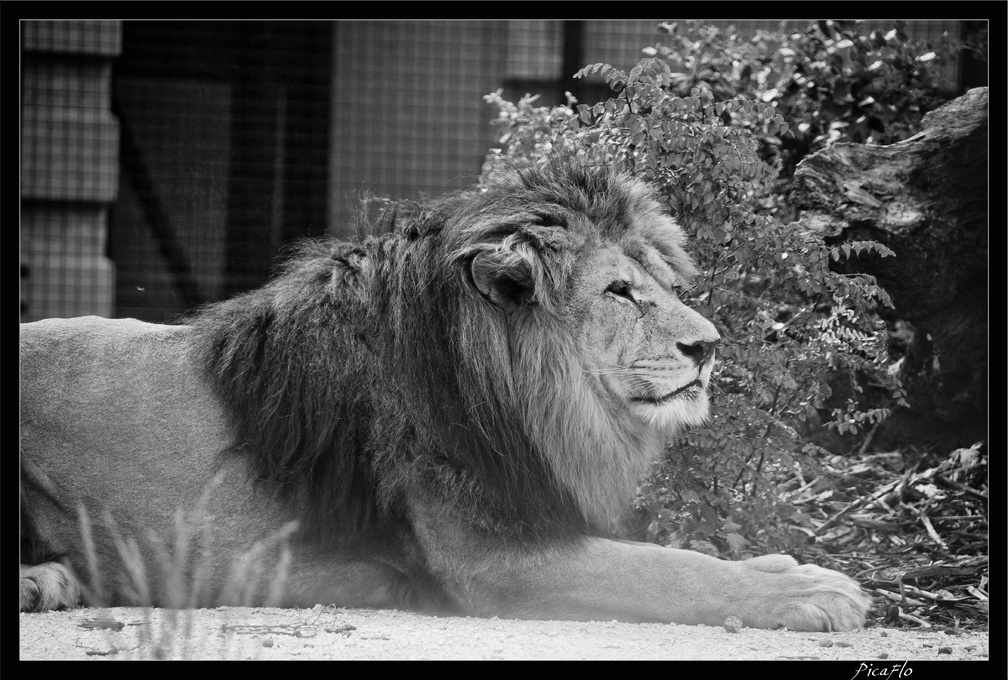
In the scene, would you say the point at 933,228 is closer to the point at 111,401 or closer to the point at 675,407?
the point at 675,407

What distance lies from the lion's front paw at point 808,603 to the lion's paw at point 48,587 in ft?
5.24

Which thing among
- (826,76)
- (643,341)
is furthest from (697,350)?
(826,76)

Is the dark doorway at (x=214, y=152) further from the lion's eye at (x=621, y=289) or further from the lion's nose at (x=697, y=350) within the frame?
the lion's nose at (x=697, y=350)

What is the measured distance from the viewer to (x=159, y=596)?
2.82 metres

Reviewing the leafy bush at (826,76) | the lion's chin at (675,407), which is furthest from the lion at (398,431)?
the leafy bush at (826,76)

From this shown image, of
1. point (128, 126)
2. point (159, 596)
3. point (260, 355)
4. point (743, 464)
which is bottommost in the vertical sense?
Result: point (159, 596)

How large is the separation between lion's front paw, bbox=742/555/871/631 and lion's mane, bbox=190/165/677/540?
1.59 feet

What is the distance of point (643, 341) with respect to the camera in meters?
2.78

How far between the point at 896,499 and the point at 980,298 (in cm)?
77

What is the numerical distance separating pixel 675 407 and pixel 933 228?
1.74 m

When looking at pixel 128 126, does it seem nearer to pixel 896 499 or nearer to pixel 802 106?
pixel 802 106

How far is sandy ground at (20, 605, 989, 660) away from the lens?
229cm

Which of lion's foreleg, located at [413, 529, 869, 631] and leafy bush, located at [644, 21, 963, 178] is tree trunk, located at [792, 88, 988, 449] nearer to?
leafy bush, located at [644, 21, 963, 178]
